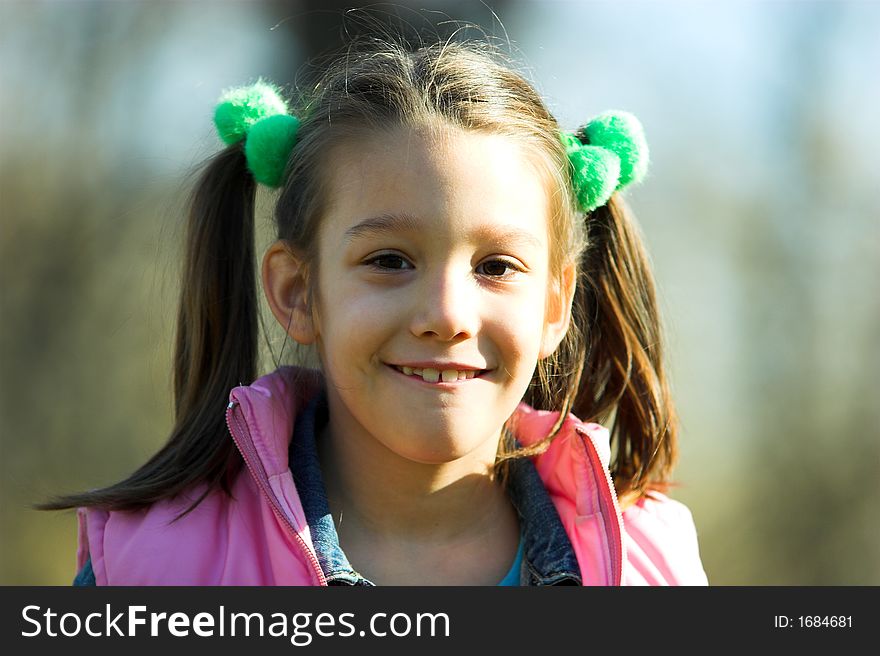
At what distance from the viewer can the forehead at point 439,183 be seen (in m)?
2.14

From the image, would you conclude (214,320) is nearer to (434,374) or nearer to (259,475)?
(259,475)

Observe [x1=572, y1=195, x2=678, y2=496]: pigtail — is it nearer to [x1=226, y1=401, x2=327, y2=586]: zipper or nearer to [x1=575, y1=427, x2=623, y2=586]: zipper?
[x1=575, y1=427, x2=623, y2=586]: zipper

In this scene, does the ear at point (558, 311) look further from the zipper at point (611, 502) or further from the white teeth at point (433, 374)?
the white teeth at point (433, 374)

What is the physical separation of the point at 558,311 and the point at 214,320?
83 cm

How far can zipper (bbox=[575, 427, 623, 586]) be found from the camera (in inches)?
88.7

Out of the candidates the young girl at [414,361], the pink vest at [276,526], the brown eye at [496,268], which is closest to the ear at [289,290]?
the young girl at [414,361]

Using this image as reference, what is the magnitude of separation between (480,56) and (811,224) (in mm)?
Answer: 3529

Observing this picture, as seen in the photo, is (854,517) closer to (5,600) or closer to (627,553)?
(627,553)

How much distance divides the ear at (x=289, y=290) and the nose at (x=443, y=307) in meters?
0.34

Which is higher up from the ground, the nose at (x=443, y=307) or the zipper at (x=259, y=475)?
the nose at (x=443, y=307)

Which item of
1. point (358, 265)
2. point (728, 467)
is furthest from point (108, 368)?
point (358, 265)

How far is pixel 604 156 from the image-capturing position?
99.3 inches

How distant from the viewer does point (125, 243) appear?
573cm

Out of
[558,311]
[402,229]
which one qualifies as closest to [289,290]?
A: [402,229]
